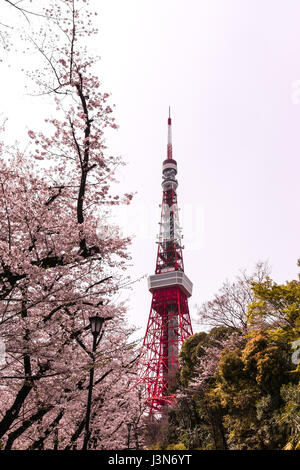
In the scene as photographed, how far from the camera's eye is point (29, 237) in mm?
5402

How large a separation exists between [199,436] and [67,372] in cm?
1689

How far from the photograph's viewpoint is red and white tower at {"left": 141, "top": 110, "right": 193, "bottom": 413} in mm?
34375

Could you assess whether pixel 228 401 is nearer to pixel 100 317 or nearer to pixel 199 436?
pixel 199 436

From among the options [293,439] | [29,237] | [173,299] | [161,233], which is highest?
[161,233]

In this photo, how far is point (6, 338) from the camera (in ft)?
16.3

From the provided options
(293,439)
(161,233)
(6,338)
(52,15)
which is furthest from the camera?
(161,233)

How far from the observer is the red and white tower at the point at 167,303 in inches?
1353

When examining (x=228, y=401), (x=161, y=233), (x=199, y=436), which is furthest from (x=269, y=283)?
(x=161, y=233)

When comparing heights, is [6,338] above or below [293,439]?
above

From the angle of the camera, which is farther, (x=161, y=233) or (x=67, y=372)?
(x=161, y=233)

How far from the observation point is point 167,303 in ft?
141

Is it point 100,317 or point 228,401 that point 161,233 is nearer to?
point 228,401

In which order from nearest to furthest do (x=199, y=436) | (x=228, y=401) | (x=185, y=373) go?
(x=228, y=401)
(x=199, y=436)
(x=185, y=373)

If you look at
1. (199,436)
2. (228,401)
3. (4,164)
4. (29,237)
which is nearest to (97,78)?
(4,164)
